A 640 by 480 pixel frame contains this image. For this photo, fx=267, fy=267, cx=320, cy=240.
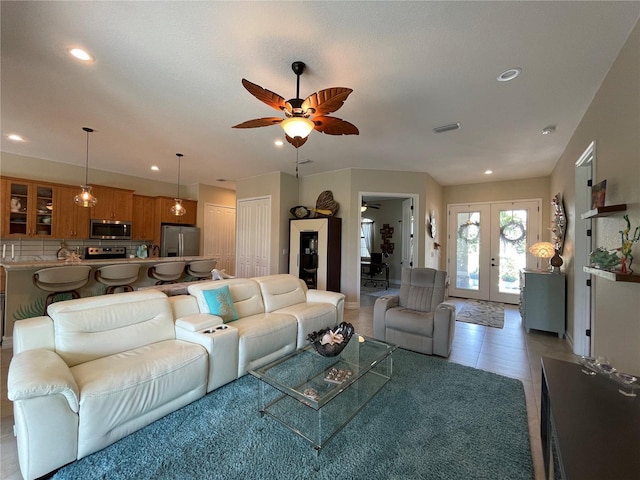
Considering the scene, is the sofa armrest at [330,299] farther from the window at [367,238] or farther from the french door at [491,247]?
the window at [367,238]

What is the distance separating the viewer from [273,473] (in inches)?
60.9

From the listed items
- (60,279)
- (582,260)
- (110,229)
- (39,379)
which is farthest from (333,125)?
(110,229)

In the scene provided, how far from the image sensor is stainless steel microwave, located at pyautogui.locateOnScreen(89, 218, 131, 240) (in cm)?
556

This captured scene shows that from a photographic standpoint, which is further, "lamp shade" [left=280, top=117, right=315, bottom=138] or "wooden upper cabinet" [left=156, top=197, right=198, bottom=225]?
"wooden upper cabinet" [left=156, top=197, right=198, bottom=225]

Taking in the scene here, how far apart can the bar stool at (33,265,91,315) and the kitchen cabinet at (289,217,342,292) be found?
340cm

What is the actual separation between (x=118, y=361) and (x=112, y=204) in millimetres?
5197

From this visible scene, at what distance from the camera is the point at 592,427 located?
112cm

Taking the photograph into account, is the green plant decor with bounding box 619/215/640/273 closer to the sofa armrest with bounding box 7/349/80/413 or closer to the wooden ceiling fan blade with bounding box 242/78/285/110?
the wooden ceiling fan blade with bounding box 242/78/285/110

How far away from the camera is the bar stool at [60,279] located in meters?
3.27

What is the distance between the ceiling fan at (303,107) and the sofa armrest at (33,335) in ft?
7.26

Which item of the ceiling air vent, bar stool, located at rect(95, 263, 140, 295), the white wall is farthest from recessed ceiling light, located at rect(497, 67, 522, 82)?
bar stool, located at rect(95, 263, 140, 295)

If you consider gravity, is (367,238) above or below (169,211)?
below

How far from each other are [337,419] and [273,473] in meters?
0.59

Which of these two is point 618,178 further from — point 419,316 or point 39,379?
point 39,379
